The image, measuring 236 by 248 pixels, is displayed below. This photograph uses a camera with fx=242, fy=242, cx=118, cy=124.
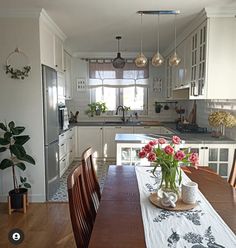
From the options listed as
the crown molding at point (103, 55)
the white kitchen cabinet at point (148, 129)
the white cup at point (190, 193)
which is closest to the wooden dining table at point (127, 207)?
the white cup at point (190, 193)

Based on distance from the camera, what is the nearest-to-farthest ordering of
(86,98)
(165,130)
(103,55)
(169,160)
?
1. (169,160)
2. (165,130)
3. (103,55)
4. (86,98)

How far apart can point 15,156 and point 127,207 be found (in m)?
2.02

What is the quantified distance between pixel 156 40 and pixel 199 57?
1472 millimetres

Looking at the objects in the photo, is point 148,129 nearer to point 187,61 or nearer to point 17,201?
point 187,61

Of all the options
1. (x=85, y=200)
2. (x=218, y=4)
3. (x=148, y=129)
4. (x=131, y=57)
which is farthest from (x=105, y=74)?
(x=85, y=200)

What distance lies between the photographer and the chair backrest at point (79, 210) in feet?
4.18

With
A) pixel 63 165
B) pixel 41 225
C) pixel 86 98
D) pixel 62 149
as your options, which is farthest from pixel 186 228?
pixel 86 98

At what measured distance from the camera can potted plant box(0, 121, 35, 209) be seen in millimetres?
2854

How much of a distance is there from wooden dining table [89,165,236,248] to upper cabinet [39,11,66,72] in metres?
1.94

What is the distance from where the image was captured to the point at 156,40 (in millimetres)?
4438

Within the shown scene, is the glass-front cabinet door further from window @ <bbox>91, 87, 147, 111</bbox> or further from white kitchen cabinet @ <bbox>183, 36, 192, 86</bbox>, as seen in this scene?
window @ <bbox>91, 87, 147, 111</bbox>

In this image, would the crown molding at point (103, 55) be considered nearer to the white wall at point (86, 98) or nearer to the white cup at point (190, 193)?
the white wall at point (86, 98)

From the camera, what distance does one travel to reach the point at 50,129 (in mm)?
3326

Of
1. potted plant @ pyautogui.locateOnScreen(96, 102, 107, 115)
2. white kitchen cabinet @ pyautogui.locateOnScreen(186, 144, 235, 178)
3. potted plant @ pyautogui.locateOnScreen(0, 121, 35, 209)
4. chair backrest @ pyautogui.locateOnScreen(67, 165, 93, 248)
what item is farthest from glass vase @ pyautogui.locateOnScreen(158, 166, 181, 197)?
potted plant @ pyautogui.locateOnScreen(96, 102, 107, 115)
